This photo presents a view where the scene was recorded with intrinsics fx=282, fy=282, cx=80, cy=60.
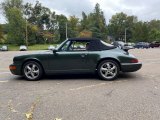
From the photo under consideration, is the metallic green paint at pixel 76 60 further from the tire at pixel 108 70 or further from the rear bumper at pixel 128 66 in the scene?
the tire at pixel 108 70

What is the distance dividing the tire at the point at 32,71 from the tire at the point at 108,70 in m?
1.80

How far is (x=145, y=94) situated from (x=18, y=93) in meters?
2.98

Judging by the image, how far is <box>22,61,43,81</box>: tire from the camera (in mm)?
8586

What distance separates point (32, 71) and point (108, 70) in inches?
91.1

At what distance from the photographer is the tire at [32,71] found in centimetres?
859

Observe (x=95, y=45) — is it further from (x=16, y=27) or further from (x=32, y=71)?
(x=16, y=27)

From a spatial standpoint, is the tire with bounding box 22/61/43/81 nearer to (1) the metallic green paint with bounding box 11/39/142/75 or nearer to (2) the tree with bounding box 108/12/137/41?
(1) the metallic green paint with bounding box 11/39/142/75

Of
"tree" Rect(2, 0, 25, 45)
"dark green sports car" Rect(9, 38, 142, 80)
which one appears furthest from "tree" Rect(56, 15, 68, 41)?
"dark green sports car" Rect(9, 38, 142, 80)

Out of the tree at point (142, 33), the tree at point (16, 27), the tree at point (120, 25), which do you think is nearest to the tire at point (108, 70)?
the tree at point (16, 27)

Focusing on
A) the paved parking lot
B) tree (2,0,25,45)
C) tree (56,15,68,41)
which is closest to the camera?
the paved parking lot

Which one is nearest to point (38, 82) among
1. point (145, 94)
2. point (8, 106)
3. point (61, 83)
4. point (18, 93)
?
point (61, 83)

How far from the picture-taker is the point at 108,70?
8.41 m

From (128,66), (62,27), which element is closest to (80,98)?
(128,66)

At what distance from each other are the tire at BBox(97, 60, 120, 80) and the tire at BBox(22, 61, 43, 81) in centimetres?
180
